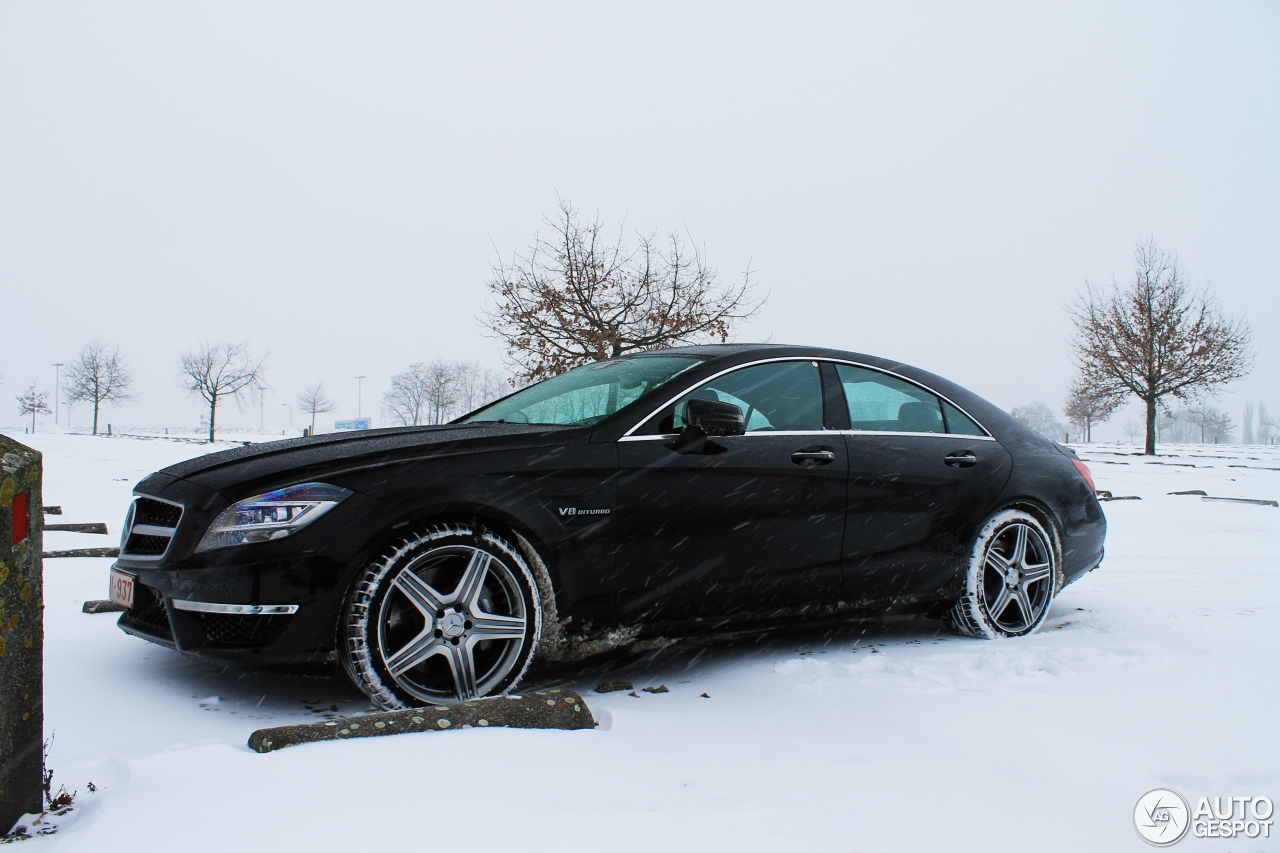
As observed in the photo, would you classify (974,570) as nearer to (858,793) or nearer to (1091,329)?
(858,793)

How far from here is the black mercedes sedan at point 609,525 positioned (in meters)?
2.85

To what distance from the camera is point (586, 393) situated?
3980 millimetres

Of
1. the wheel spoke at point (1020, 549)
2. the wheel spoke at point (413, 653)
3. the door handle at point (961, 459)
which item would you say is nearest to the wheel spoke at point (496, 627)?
the wheel spoke at point (413, 653)

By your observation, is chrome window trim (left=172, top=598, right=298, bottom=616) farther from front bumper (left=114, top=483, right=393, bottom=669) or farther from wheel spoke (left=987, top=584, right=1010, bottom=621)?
wheel spoke (left=987, top=584, right=1010, bottom=621)

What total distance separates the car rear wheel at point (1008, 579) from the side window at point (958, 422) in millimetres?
456

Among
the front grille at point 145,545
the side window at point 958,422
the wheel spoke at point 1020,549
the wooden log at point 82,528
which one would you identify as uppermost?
the side window at point 958,422

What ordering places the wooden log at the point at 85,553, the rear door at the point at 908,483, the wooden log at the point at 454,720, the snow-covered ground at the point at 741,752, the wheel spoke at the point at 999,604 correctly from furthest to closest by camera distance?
the wooden log at the point at 85,553 → the wheel spoke at the point at 999,604 → the rear door at the point at 908,483 → the wooden log at the point at 454,720 → the snow-covered ground at the point at 741,752

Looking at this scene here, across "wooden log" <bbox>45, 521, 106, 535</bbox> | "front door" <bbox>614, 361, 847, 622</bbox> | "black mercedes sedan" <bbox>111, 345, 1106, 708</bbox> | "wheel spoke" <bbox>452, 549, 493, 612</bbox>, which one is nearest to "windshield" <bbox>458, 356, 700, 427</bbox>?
"black mercedes sedan" <bbox>111, 345, 1106, 708</bbox>

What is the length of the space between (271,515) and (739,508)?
1.82 m

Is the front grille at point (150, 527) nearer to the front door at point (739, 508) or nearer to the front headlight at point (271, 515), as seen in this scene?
the front headlight at point (271, 515)

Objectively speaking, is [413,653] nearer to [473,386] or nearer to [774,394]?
[774,394]

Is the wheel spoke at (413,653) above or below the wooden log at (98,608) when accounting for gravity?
above

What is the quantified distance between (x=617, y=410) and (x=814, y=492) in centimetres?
99

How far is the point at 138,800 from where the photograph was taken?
204 centimetres
